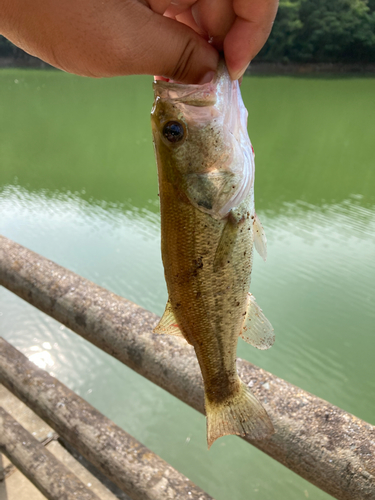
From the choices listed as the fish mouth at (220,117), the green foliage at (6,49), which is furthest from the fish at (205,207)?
the green foliage at (6,49)

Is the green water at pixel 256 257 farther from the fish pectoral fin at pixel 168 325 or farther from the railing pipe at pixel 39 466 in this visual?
the fish pectoral fin at pixel 168 325

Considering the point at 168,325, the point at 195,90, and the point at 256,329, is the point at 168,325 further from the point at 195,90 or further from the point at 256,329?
the point at 195,90

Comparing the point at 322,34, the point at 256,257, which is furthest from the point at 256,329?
the point at 322,34

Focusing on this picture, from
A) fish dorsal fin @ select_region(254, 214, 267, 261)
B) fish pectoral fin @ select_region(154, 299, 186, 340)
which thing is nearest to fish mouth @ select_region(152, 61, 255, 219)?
fish dorsal fin @ select_region(254, 214, 267, 261)

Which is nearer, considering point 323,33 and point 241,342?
point 241,342

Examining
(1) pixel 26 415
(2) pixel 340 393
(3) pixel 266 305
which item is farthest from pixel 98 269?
(2) pixel 340 393

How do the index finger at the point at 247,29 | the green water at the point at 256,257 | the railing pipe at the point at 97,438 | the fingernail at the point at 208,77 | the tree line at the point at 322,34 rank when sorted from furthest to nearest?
the tree line at the point at 322,34 < the green water at the point at 256,257 < the railing pipe at the point at 97,438 < the fingernail at the point at 208,77 < the index finger at the point at 247,29

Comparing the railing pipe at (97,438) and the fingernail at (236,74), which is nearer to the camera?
the fingernail at (236,74)
